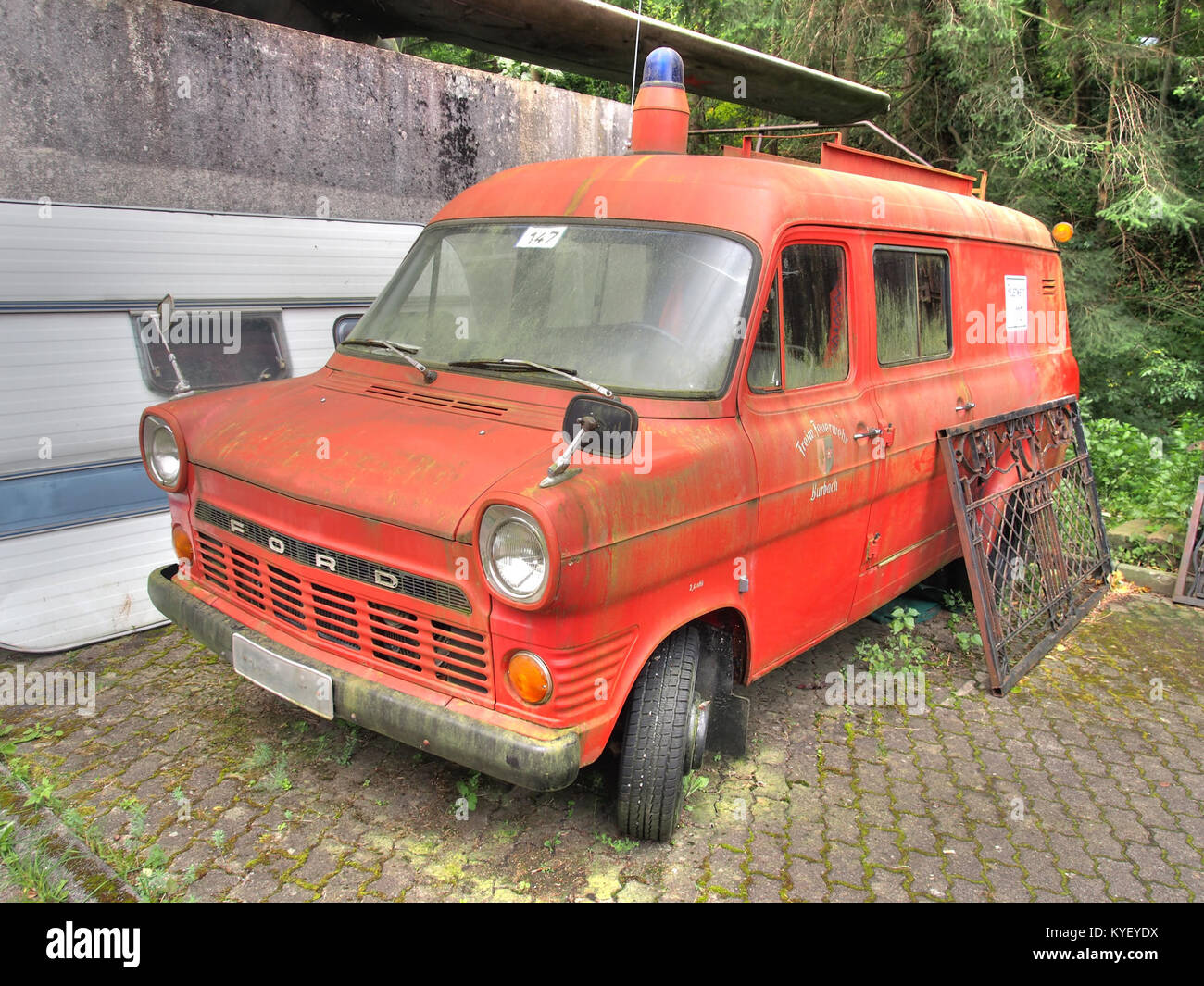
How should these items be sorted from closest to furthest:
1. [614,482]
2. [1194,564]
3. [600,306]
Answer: [614,482] → [600,306] → [1194,564]

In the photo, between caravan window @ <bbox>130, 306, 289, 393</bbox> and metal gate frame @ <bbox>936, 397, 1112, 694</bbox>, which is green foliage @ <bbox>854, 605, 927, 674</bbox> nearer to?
metal gate frame @ <bbox>936, 397, 1112, 694</bbox>

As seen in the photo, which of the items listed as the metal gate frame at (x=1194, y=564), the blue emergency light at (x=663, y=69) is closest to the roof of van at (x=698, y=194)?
the blue emergency light at (x=663, y=69)

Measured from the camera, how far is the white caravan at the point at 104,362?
4023 mm

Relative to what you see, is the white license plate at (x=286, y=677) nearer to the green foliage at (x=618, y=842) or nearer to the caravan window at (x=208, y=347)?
the green foliage at (x=618, y=842)

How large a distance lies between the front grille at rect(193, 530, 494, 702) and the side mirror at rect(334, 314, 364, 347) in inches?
44.8

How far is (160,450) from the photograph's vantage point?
360 centimetres

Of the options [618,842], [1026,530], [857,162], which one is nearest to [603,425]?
[618,842]

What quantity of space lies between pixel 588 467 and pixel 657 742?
0.95 meters

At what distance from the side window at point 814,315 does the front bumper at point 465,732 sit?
65.5 inches

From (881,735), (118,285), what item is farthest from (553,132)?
(881,735)

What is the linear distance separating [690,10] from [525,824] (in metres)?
11.0

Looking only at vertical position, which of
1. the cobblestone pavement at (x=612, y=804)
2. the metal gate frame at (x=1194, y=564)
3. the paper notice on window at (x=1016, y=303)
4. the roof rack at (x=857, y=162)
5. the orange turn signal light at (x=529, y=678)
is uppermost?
the roof rack at (x=857, y=162)

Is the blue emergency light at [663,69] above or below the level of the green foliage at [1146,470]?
above

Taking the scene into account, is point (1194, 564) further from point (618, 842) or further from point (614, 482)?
point (614, 482)
